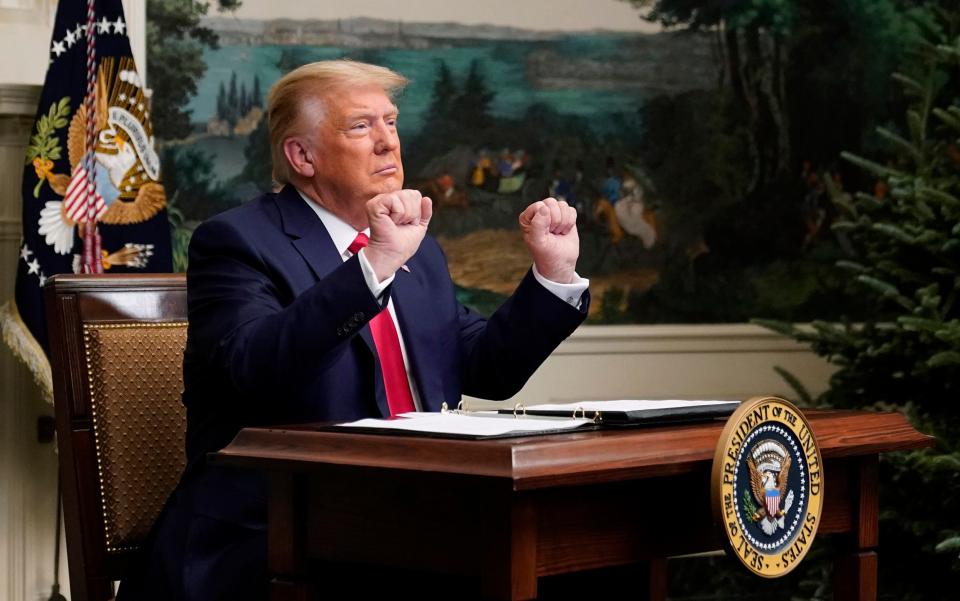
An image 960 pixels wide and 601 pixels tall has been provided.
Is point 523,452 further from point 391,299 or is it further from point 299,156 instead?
point 299,156

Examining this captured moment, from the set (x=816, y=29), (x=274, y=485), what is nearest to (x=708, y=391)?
(x=816, y=29)

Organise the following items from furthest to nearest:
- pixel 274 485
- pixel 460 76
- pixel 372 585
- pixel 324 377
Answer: pixel 460 76, pixel 324 377, pixel 372 585, pixel 274 485

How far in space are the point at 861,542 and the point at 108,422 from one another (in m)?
1.70

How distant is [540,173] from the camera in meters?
6.47

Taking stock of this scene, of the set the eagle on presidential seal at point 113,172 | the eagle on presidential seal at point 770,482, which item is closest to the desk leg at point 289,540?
the eagle on presidential seal at point 770,482

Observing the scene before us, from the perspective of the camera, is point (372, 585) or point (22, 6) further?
point (22, 6)

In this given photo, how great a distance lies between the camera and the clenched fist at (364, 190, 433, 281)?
269cm

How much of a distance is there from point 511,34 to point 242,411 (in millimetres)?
3704

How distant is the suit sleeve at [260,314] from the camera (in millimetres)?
2699

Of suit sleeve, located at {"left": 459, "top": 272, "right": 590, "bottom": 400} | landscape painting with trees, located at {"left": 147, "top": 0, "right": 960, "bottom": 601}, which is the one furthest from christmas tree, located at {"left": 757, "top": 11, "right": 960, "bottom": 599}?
suit sleeve, located at {"left": 459, "top": 272, "right": 590, "bottom": 400}

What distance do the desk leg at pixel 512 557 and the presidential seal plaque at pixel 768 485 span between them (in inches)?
13.3

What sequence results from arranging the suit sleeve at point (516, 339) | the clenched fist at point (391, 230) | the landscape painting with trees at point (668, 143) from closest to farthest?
the clenched fist at point (391, 230)
the suit sleeve at point (516, 339)
the landscape painting with trees at point (668, 143)

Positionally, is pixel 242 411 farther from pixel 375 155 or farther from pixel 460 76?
pixel 460 76

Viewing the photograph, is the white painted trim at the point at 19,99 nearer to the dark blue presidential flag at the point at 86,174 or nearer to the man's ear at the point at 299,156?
the dark blue presidential flag at the point at 86,174
